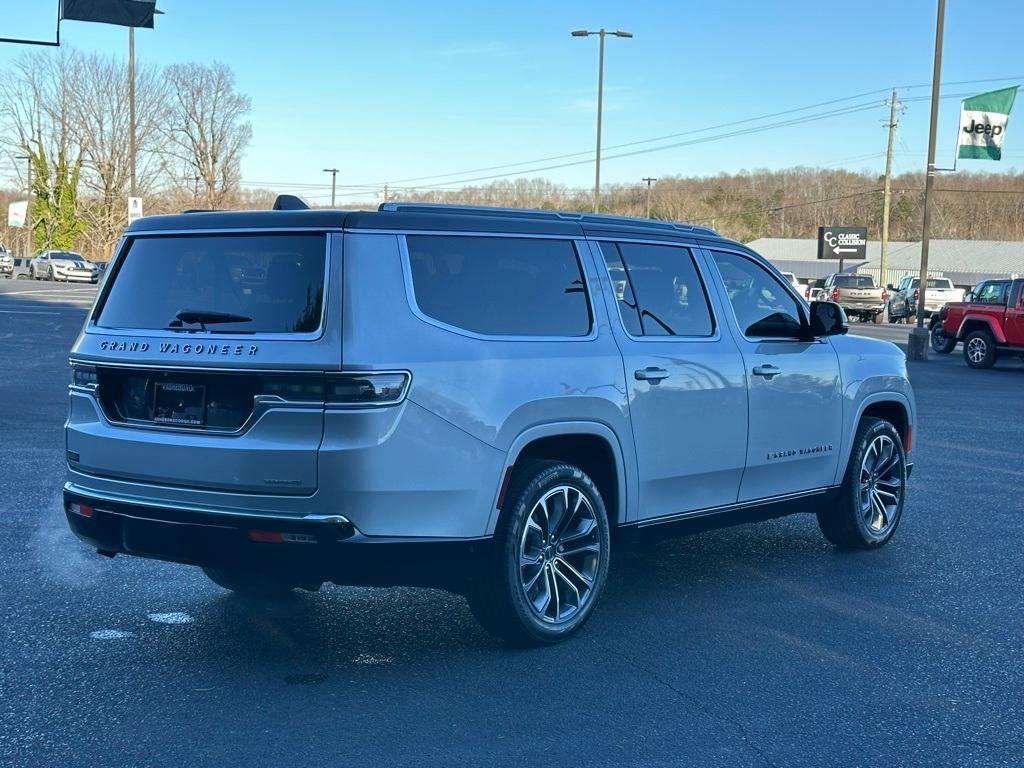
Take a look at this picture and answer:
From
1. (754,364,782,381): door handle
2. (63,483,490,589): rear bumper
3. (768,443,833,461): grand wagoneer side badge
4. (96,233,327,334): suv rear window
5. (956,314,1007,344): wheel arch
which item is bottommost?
(63,483,490,589): rear bumper

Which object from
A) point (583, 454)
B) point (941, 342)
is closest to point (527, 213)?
point (583, 454)

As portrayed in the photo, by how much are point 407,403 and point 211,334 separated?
2.82 ft

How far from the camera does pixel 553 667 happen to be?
4.96 meters

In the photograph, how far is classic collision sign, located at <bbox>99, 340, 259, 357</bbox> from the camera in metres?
4.58

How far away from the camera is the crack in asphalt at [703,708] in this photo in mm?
4070

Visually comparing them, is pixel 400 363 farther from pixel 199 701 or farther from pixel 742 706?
pixel 742 706

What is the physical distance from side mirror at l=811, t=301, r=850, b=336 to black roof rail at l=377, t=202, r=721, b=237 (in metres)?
0.83

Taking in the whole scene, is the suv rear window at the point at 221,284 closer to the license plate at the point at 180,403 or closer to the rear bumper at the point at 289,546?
the license plate at the point at 180,403

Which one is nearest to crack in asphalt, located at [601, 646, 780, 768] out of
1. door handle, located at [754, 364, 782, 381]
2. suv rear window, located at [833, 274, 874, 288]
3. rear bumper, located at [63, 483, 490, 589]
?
rear bumper, located at [63, 483, 490, 589]

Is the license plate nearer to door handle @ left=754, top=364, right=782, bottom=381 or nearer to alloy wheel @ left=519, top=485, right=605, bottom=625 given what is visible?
alloy wheel @ left=519, top=485, right=605, bottom=625

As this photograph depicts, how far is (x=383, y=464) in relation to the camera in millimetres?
4473

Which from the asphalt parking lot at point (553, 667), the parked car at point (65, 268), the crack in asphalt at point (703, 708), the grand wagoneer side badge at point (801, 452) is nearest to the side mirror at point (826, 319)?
the grand wagoneer side badge at point (801, 452)

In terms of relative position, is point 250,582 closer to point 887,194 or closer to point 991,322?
point 991,322

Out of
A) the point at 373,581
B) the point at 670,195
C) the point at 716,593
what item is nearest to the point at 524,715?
the point at 373,581
